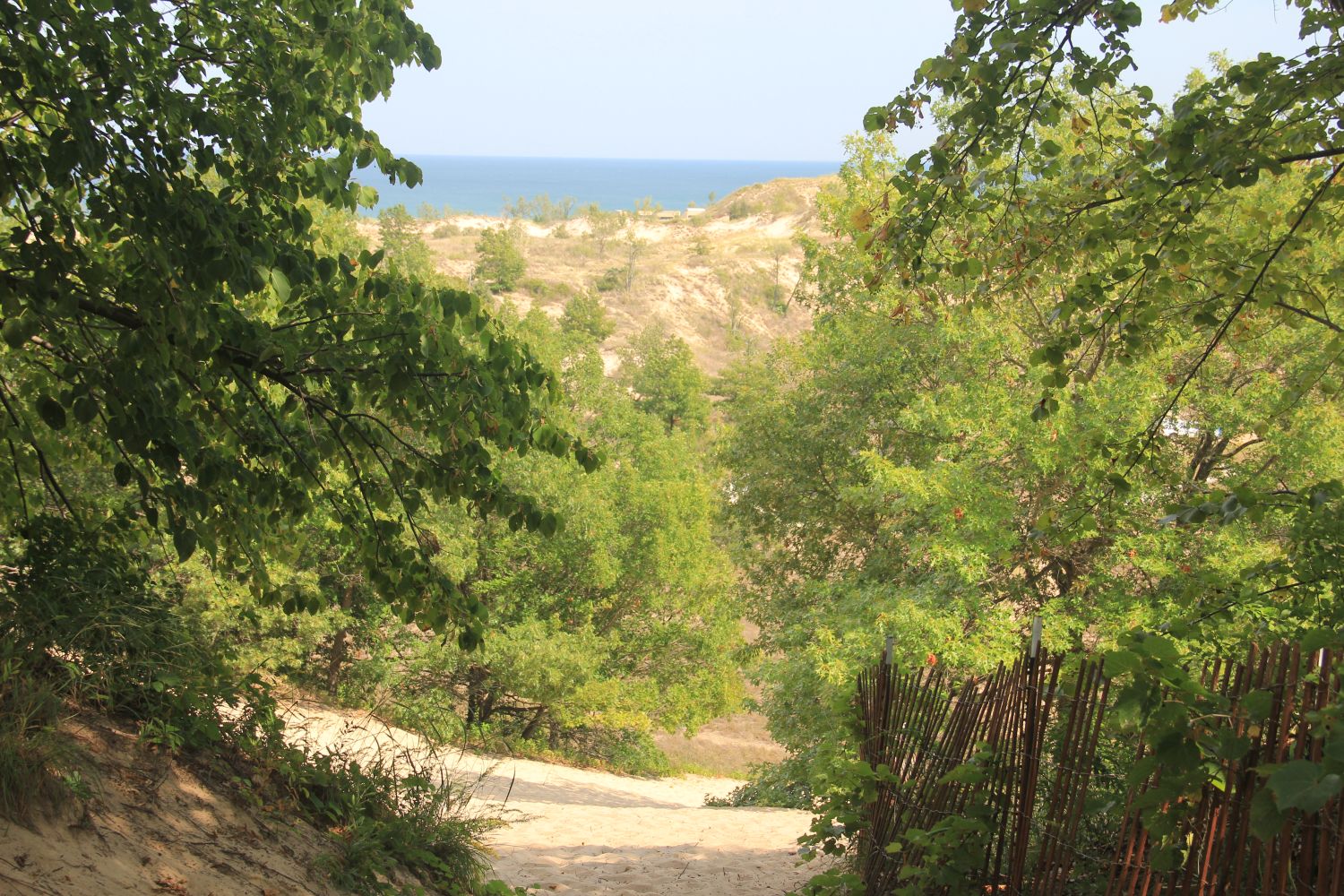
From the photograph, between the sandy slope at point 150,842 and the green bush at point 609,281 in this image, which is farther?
the green bush at point 609,281

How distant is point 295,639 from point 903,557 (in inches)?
435

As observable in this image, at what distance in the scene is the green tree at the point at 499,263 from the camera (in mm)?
71750

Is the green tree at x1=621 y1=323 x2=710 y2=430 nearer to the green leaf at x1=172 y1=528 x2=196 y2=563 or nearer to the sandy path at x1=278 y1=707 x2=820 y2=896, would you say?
the sandy path at x1=278 y1=707 x2=820 y2=896

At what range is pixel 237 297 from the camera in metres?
4.04

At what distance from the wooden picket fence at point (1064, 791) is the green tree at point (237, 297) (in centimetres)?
226

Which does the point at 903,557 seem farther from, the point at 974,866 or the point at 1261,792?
the point at 1261,792

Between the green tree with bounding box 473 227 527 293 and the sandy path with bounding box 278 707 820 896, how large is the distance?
193ft

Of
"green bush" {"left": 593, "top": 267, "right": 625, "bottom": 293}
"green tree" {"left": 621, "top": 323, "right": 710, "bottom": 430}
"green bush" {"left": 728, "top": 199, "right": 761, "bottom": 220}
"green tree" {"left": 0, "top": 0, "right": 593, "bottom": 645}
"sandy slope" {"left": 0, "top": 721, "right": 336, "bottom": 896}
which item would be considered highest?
"green bush" {"left": 728, "top": 199, "right": 761, "bottom": 220}

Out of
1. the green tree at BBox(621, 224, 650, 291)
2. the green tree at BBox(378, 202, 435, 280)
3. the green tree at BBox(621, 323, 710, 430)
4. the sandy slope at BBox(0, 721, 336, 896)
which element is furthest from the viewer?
the green tree at BBox(621, 224, 650, 291)

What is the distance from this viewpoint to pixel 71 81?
133 inches

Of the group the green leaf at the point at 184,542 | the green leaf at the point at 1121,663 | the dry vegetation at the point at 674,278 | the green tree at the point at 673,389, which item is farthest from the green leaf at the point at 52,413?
the dry vegetation at the point at 674,278

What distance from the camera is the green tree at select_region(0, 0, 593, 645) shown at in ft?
10.7

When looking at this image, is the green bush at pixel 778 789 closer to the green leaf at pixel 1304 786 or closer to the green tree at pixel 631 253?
the green leaf at pixel 1304 786

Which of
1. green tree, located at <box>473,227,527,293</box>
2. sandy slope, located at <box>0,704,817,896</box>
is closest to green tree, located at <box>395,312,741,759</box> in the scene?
sandy slope, located at <box>0,704,817,896</box>
